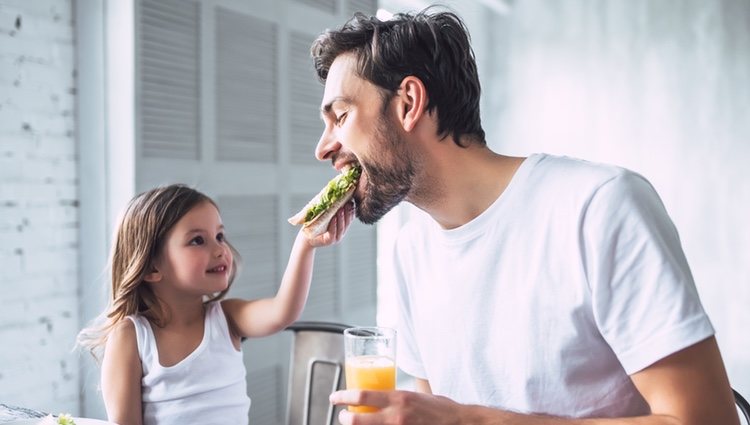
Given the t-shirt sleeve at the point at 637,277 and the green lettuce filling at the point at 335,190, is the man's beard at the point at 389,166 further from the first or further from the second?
the t-shirt sleeve at the point at 637,277

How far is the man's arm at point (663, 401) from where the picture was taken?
39.1 inches

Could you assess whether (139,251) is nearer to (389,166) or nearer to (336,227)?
(336,227)

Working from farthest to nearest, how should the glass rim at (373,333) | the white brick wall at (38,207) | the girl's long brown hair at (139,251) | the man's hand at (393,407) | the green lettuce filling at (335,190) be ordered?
1. the white brick wall at (38,207)
2. the girl's long brown hair at (139,251)
3. the green lettuce filling at (335,190)
4. the glass rim at (373,333)
5. the man's hand at (393,407)

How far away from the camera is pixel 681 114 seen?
13.5ft

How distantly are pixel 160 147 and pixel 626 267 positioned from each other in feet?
6.11

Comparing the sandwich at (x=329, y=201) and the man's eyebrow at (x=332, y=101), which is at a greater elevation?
the man's eyebrow at (x=332, y=101)

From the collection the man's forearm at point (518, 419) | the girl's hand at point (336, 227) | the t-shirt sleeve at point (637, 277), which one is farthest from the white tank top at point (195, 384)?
the t-shirt sleeve at point (637, 277)

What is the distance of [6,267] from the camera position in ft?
7.30

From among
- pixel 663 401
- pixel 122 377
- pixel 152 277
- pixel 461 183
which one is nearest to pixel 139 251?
pixel 152 277

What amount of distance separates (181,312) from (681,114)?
10.9ft

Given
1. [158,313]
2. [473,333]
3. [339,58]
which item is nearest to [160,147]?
[158,313]

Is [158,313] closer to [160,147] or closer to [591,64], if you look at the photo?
[160,147]

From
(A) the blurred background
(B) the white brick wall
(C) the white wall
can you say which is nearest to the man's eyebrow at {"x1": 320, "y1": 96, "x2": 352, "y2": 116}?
(A) the blurred background

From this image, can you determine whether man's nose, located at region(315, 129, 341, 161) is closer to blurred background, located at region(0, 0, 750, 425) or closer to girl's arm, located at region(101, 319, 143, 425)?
girl's arm, located at region(101, 319, 143, 425)
